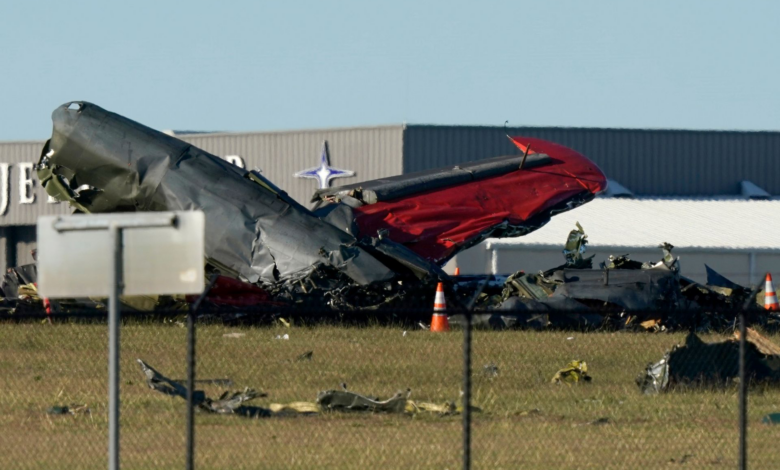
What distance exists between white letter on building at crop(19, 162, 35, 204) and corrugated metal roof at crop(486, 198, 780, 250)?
24.0 meters

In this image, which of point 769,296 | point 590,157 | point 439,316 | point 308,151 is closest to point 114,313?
point 439,316

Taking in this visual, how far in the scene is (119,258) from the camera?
721 cm

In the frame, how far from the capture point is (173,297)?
68.4 ft

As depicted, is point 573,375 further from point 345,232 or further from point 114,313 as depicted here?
point 114,313

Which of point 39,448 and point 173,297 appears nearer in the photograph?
point 39,448

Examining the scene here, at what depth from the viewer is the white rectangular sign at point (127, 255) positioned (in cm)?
708

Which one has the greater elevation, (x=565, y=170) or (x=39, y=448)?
(x=565, y=170)

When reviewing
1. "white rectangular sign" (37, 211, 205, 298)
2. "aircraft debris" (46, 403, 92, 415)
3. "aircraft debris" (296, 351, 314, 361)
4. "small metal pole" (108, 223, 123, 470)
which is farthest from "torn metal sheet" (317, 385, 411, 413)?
"white rectangular sign" (37, 211, 205, 298)

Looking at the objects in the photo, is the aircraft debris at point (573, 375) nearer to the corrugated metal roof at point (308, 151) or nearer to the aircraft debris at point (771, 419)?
the aircraft debris at point (771, 419)

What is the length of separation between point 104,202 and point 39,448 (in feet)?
38.9

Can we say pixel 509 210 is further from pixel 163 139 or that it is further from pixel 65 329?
pixel 65 329

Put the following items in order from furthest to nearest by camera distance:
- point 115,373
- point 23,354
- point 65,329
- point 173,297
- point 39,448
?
point 173,297, point 65,329, point 23,354, point 39,448, point 115,373

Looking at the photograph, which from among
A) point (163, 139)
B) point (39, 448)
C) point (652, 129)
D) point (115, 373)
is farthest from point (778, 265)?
point (115, 373)

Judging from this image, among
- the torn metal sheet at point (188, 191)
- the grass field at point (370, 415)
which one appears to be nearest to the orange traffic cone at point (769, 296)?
the grass field at point (370, 415)
